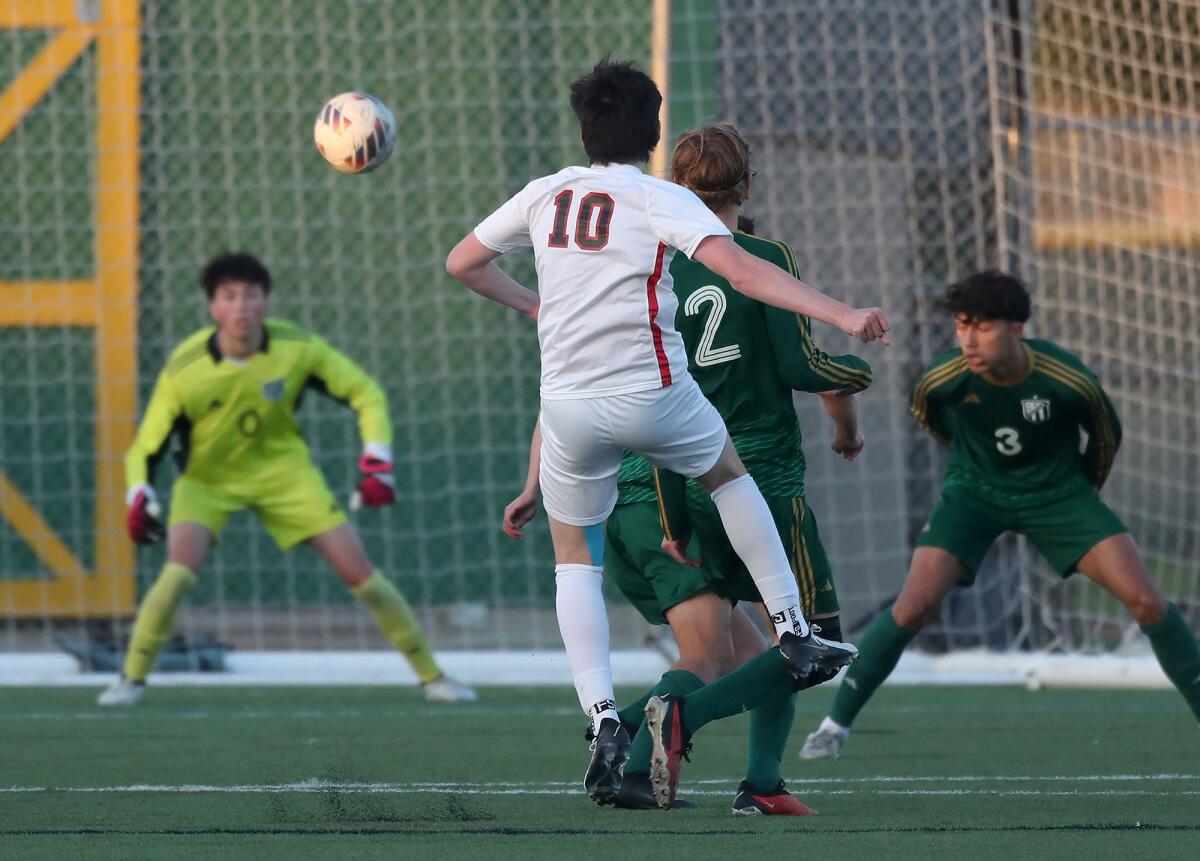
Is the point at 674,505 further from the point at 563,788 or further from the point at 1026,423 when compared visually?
the point at 1026,423

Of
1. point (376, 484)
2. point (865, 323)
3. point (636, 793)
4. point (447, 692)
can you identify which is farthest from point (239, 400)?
point (865, 323)

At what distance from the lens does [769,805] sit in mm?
4621

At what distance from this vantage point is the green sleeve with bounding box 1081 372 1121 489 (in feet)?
20.7

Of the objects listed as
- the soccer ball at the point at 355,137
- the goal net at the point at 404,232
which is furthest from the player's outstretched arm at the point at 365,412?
the goal net at the point at 404,232

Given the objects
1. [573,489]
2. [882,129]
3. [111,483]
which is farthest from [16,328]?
[573,489]

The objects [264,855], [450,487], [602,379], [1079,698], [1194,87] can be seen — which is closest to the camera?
[264,855]

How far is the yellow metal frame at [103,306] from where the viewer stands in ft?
36.1

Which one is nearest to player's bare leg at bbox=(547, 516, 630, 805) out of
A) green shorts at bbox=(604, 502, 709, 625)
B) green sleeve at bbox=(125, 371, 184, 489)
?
green shorts at bbox=(604, 502, 709, 625)

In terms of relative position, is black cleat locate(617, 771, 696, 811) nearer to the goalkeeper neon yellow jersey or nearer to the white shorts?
the white shorts

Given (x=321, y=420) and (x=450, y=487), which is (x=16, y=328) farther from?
(x=450, y=487)

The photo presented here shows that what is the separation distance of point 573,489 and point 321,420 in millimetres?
6877

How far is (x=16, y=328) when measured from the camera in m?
11.2

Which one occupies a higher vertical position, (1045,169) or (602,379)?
(1045,169)

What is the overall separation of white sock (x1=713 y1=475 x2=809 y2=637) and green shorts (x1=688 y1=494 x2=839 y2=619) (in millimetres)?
279
